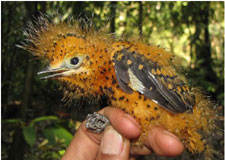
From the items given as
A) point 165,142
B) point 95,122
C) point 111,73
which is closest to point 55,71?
point 111,73

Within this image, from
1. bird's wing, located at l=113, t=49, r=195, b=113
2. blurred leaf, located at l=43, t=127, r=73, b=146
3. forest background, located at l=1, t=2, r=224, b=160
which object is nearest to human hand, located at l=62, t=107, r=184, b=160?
bird's wing, located at l=113, t=49, r=195, b=113

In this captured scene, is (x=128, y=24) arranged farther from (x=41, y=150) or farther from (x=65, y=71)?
(x=65, y=71)

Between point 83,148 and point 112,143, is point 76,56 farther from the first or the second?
point 83,148

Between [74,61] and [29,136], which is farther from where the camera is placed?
[29,136]

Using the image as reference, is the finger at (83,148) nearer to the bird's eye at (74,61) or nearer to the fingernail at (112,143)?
the fingernail at (112,143)

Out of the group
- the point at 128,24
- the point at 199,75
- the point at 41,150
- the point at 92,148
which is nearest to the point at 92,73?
the point at 92,148

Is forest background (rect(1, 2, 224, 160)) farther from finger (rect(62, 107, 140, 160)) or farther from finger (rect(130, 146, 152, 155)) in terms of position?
finger (rect(130, 146, 152, 155))

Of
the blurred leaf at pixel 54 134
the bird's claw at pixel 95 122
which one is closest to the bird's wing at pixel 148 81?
the bird's claw at pixel 95 122
